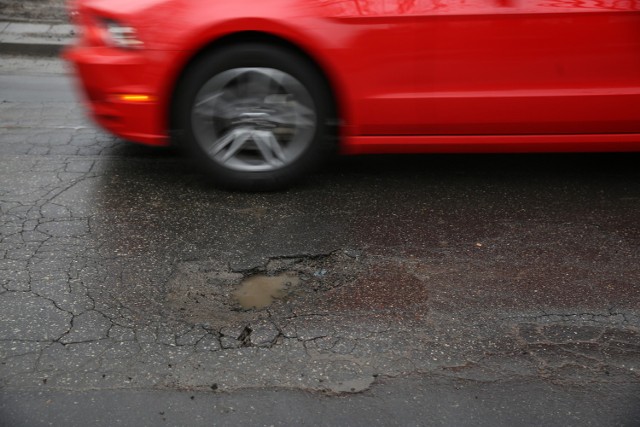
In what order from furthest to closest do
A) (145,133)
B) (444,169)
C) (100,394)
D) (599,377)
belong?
1. (444,169)
2. (145,133)
3. (599,377)
4. (100,394)

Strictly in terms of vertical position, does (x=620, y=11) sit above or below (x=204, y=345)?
above

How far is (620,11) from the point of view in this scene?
4.03 m

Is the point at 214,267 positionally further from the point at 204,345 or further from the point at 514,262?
the point at 514,262

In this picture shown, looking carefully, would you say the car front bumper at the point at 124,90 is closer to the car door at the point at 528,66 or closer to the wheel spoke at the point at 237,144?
the wheel spoke at the point at 237,144

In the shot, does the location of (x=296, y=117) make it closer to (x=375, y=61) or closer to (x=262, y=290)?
(x=375, y=61)

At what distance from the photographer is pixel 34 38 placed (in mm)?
8797

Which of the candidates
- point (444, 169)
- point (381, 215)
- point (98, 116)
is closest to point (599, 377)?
point (381, 215)

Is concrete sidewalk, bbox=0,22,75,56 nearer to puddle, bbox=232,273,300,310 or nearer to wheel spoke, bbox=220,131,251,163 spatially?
wheel spoke, bbox=220,131,251,163

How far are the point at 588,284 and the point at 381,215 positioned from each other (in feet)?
3.99

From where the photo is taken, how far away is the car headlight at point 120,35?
4.14 m

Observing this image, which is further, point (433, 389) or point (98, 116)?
point (98, 116)

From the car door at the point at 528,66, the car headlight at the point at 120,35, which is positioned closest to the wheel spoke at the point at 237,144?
the car headlight at the point at 120,35

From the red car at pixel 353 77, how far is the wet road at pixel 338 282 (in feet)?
1.20

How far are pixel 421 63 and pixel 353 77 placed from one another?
0.39 meters
